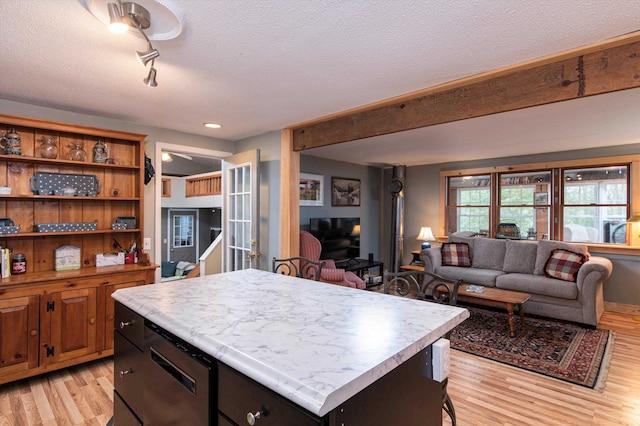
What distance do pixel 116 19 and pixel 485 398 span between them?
3163 mm

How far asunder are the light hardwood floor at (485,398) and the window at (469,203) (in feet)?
10.8

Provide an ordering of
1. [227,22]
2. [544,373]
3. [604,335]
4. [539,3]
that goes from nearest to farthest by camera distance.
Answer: [539,3]
[227,22]
[544,373]
[604,335]

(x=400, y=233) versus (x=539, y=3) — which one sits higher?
(x=539, y=3)

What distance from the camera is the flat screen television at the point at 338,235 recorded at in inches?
217

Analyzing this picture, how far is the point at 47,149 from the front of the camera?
2.86 metres

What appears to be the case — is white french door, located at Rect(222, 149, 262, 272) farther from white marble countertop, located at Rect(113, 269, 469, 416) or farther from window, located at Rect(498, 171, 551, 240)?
window, located at Rect(498, 171, 551, 240)

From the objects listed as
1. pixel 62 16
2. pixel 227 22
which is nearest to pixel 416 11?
pixel 227 22

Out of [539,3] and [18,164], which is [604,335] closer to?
[539,3]

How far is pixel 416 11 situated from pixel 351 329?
143 cm

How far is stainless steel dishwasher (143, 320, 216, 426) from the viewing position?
1.07m

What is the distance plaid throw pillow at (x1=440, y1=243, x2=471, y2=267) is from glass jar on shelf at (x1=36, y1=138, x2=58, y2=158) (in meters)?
5.08

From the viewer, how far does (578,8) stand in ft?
4.90

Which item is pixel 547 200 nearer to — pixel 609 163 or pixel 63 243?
pixel 609 163

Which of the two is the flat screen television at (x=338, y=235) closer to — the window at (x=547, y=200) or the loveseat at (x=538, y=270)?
the loveseat at (x=538, y=270)
